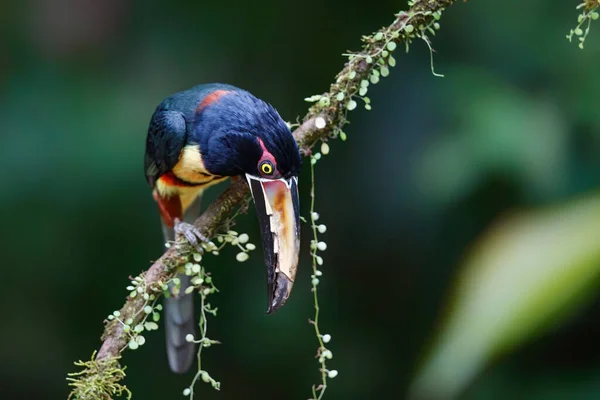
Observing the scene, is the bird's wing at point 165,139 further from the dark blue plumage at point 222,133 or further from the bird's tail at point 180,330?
the bird's tail at point 180,330

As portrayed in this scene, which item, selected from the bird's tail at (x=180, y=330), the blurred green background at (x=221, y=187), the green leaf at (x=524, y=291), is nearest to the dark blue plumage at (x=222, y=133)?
the bird's tail at (x=180, y=330)

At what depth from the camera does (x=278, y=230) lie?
6.91 feet

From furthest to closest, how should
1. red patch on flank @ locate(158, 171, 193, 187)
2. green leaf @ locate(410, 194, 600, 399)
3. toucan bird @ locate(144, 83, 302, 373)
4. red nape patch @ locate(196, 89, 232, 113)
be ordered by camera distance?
1. red patch on flank @ locate(158, 171, 193, 187)
2. red nape patch @ locate(196, 89, 232, 113)
3. toucan bird @ locate(144, 83, 302, 373)
4. green leaf @ locate(410, 194, 600, 399)

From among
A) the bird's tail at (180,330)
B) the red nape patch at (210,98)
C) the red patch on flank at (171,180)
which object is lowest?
the bird's tail at (180,330)

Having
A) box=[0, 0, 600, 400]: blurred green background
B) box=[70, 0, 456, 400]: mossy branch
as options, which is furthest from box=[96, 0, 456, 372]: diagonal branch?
box=[0, 0, 600, 400]: blurred green background

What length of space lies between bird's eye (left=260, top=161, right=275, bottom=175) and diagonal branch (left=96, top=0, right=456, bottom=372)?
14 cm

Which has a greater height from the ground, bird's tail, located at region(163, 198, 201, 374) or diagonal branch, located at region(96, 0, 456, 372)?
diagonal branch, located at region(96, 0, 456, 372)

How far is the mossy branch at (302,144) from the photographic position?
198 centimetres

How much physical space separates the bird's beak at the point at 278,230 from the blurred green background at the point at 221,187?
127cm

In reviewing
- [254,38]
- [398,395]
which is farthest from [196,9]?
[398,395]

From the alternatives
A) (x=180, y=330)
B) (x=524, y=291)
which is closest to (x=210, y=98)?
(x=180, y=330)

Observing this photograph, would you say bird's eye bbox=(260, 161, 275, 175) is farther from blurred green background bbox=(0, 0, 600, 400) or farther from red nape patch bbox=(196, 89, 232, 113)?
blurred green background bbox=(0, 0, 600, 400)

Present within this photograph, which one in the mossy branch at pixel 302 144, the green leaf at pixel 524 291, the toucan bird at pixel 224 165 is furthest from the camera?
the toucan bird at pixel 224 165

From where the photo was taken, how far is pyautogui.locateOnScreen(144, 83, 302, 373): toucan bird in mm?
2100
